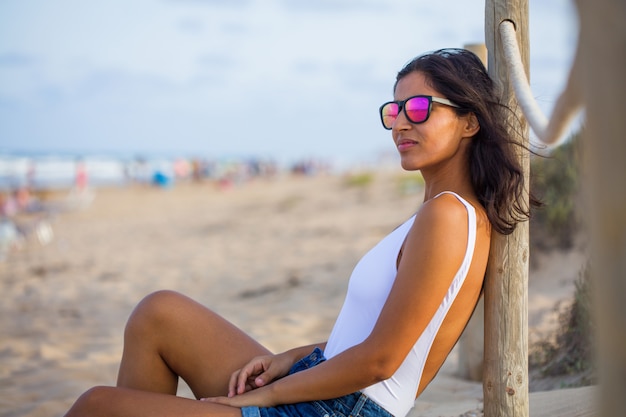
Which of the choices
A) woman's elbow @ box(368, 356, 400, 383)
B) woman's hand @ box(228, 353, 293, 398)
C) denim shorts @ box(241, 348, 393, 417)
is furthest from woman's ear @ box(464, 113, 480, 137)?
woman's hand @ box(228, 353, 293, 398)

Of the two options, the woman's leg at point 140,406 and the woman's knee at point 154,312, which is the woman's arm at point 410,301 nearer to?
the woman's leg at point 140,406

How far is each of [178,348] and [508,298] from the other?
3.79 ft

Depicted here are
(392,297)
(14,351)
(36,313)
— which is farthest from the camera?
(36,313)

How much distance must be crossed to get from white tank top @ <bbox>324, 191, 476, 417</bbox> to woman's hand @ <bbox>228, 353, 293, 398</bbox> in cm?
31

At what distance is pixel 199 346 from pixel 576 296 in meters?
1.99

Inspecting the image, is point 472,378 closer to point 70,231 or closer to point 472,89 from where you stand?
point 472,89

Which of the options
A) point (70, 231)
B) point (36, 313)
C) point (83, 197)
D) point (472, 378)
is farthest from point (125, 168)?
point (472, 378)

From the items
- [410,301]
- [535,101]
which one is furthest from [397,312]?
[535,101]

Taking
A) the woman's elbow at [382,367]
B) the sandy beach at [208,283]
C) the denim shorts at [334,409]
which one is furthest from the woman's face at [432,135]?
the sandy beach at [208,283]

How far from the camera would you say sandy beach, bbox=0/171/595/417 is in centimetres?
378

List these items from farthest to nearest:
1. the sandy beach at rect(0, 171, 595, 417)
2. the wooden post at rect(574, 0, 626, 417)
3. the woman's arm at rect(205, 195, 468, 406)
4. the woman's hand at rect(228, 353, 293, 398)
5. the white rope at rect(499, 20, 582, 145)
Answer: the sandy beach at rect(0, 171, 595, 417) → the woman's hand at rect(228, 353, 293, 398) → the woman's arm at rect(205, 195, 468, 406) → the white rope at rect(499, 20, 582, 145) → the wooden post at rect(574, 0, 626, 417)

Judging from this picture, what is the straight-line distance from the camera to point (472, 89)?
1958mm

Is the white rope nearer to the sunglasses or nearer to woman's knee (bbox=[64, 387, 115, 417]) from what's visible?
the sunglasses

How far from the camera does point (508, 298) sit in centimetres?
199
